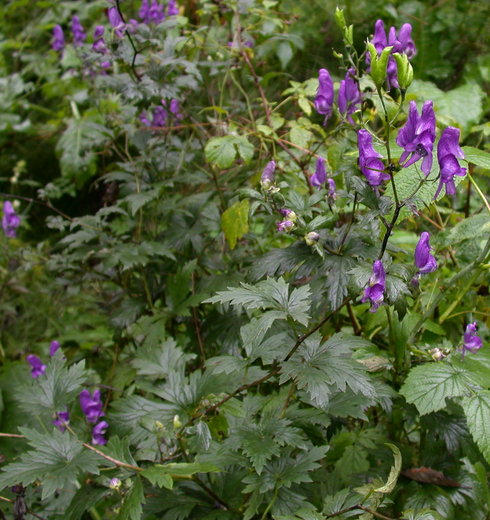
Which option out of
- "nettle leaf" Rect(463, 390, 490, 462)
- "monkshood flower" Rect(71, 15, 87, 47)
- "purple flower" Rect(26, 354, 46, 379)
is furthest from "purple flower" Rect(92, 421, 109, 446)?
"monkshood flower" Rect(71, 15, 87, 47)

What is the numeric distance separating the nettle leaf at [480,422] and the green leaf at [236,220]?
26.3 inches

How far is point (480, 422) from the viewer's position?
101 centimetres

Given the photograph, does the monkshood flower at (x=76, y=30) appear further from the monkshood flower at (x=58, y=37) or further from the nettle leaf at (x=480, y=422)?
the nettle leaf at (x=480, y=422)

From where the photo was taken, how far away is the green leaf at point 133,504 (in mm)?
973

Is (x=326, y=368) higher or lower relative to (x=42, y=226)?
higher

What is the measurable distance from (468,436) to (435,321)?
0.30 m

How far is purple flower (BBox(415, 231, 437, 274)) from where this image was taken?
100 centimetres

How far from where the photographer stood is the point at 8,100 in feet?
11.3

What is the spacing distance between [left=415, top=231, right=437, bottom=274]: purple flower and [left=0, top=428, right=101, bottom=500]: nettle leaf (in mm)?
660

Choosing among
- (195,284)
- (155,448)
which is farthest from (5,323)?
(155,448)

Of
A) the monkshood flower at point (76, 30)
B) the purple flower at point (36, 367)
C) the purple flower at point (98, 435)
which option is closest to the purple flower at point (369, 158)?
the purple flower at point (98, 435)

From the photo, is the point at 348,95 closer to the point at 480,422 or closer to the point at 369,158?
the point at 369,158

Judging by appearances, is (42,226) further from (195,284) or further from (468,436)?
(468,436)

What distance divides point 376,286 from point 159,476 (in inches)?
18.8
